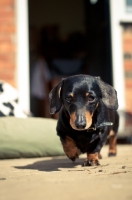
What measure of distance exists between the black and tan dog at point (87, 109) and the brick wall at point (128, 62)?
253 centimetres

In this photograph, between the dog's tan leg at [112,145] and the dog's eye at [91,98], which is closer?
the dog's eye at [91,98]

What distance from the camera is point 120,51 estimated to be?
4.77m

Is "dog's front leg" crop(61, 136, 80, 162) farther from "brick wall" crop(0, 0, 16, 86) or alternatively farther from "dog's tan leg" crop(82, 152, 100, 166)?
"brick wall" crop(0, 0, 16, 86)

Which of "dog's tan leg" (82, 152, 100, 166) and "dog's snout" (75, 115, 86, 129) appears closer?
"dog's snout" (75, 115, 86, 129)

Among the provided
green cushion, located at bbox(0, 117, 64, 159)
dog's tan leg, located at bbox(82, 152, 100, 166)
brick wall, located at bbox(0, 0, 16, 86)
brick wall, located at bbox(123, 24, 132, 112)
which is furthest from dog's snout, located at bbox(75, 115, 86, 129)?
brick wall, located at bbox(123, 24, 132, 112)

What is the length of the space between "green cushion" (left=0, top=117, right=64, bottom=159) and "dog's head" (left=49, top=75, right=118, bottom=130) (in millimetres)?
665

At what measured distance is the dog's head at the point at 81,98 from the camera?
192cm

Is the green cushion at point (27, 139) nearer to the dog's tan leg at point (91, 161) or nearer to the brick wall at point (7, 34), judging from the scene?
the dog's tan leg at point (91, 161)

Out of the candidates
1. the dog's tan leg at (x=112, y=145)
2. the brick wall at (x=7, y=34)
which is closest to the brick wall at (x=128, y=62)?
the brick wall at (x=7, y=34)

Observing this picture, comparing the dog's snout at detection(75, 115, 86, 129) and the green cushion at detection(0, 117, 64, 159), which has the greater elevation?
the dog's snout at detection(75, 115, 86, 129)

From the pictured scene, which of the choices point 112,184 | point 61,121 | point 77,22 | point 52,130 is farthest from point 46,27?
point 112,184

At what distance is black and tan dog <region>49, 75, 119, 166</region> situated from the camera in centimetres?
201

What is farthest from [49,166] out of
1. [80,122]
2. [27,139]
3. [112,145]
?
[112,145]

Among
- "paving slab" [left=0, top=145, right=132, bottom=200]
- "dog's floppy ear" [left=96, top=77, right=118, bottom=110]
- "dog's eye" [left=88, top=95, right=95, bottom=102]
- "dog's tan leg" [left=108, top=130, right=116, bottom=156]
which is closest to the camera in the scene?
"paving slab" [left=0, top=145, right=132, bottom=200]
